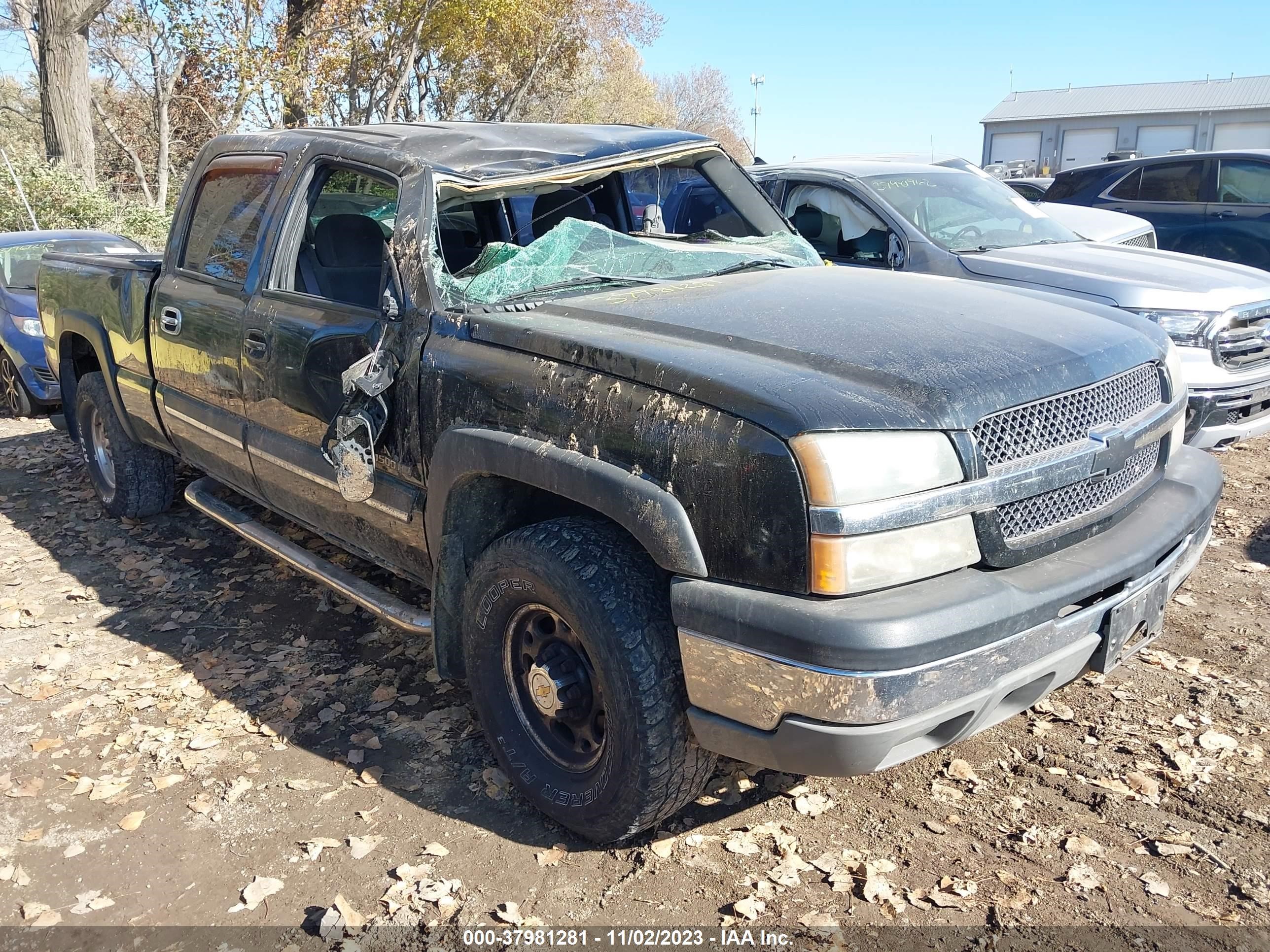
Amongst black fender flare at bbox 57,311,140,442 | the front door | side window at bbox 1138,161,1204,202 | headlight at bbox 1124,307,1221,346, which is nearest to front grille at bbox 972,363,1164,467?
the front door

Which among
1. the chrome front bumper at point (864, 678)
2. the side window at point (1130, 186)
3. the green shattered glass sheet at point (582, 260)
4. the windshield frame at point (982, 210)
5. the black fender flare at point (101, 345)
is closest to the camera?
the chrome front bumper at point (864, 678)

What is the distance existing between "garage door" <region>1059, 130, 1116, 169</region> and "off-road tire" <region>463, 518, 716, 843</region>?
166 feet

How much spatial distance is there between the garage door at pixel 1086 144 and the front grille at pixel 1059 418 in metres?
49.9

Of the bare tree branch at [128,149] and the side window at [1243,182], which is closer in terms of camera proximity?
the side window at [1243,182]

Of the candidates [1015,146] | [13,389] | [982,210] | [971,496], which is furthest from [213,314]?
[1015,146]

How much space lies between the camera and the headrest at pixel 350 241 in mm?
3975

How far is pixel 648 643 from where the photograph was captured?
2.46 meters

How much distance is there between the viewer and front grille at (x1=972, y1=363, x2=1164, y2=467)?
7.86ft

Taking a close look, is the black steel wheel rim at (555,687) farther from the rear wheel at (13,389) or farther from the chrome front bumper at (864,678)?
the rear wheel at (13,389)

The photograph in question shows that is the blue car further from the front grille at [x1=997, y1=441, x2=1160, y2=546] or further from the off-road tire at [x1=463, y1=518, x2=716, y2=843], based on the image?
the front grille at [x1=997, y1=441, x2=1160, y2=546]

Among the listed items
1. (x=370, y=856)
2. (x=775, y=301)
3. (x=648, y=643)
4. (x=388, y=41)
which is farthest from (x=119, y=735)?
(x=388, y=41)

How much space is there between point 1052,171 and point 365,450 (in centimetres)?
4649

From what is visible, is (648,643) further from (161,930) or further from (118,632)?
(118,632)

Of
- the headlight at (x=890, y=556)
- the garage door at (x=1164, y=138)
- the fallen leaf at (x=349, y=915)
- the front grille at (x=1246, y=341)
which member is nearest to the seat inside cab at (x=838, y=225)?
the front grille at (x=1246, y=341)
